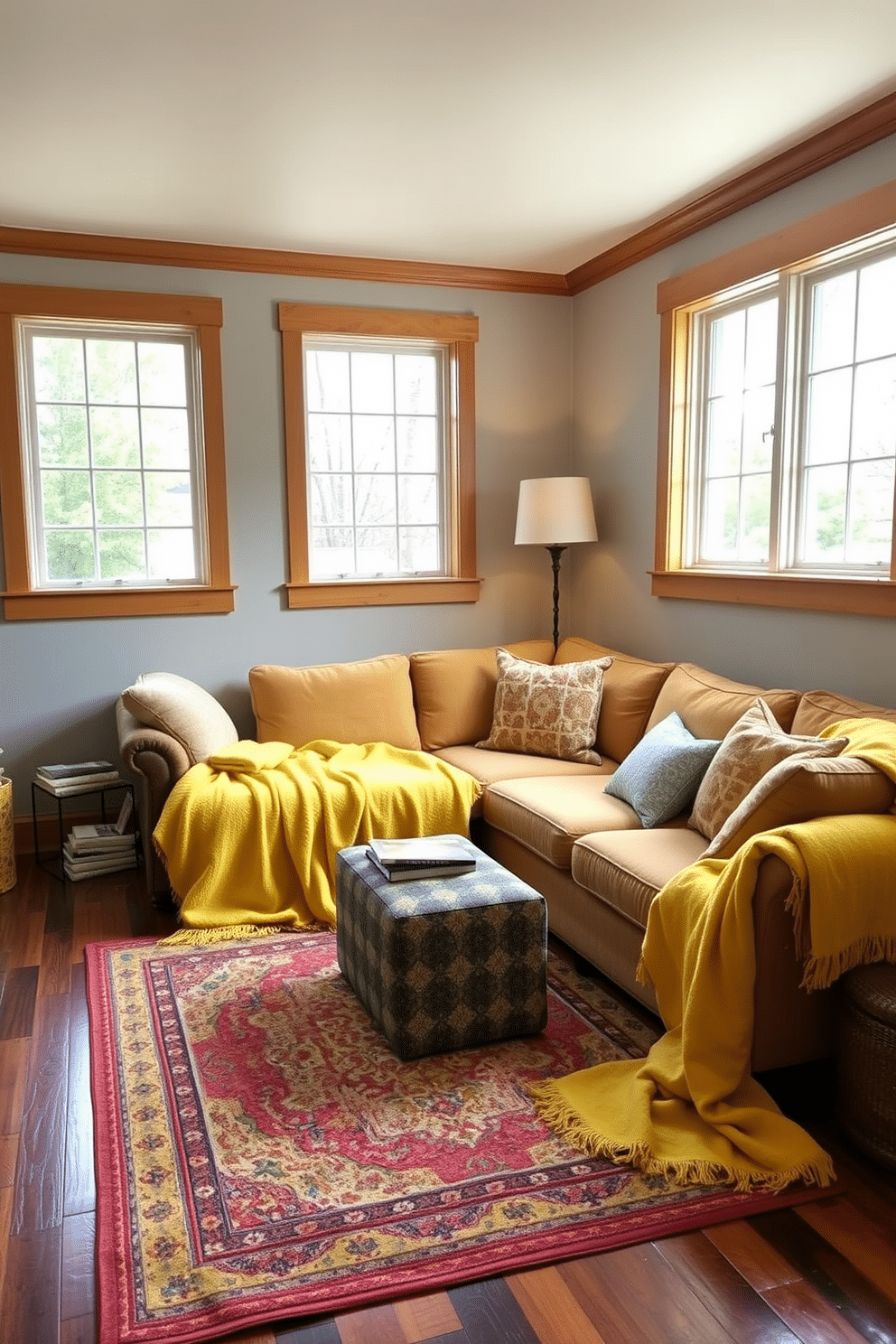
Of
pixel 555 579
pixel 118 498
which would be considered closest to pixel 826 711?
pixel 555 579

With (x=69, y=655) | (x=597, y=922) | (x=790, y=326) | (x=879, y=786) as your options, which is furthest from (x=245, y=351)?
(x=879, y=786)

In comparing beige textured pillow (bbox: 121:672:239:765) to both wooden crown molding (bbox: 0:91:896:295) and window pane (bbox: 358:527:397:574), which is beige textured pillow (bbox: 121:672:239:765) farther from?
wooden crown molding (bbox: 0:91:896:295)

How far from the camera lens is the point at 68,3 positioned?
7.91 feet

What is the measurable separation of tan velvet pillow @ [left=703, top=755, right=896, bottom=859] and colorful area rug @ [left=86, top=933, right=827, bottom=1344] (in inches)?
29.1

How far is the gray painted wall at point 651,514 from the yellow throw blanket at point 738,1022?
1.09 metres

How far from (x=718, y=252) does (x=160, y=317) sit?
232 cm

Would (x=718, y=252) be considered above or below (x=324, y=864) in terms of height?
above

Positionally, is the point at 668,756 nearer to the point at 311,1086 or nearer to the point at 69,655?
the point at 311,1086

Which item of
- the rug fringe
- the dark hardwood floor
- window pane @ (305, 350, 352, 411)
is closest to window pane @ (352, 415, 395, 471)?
window pane @ (305, 350, 352, 411)

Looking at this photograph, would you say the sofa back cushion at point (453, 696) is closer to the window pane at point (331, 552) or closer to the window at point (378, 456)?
the window at point (378, 456)

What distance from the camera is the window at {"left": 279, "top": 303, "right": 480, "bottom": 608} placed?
4.71 metres

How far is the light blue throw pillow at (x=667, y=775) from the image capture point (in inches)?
127

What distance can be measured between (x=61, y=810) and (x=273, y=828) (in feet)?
3.88

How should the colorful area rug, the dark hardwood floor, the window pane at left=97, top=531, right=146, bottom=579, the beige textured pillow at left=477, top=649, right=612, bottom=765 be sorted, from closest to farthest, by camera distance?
the dark hardwood floor
the colorful area rug
the beige textured pillow at left=477, top=649, right=612, bottom=765
the window pane at left=97, top=531, right=146, bottom=579
